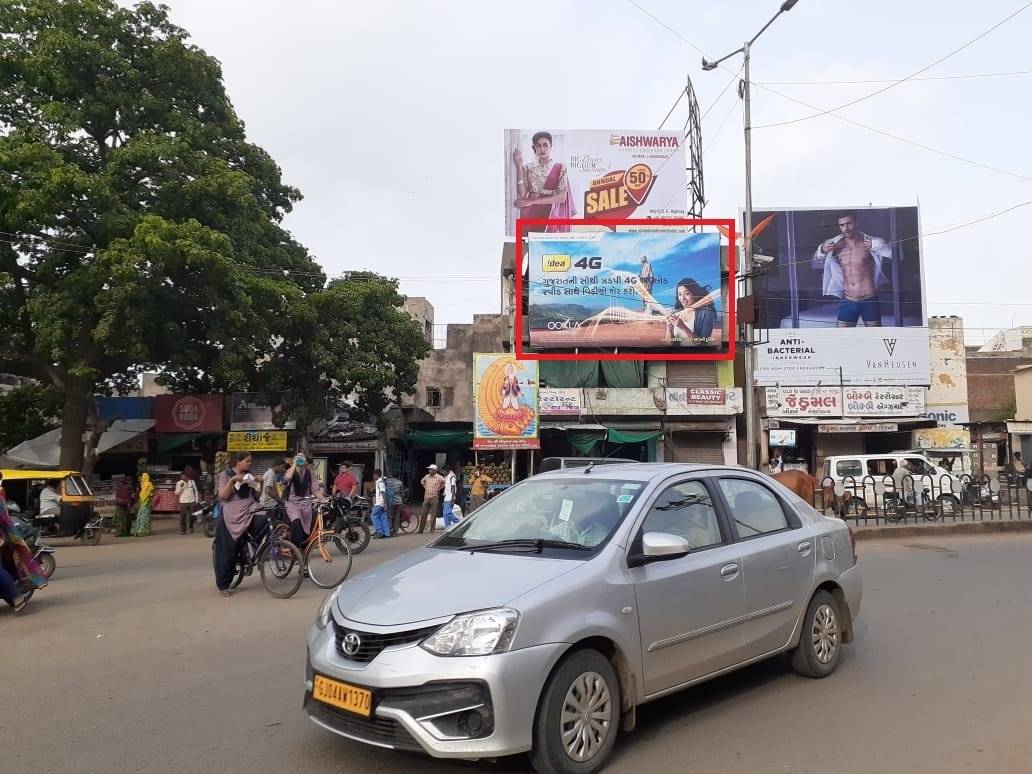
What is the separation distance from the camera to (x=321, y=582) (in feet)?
32.8

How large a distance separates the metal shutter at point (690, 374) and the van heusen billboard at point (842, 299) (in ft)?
11.7

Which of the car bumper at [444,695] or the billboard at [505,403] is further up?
the billboard at [505,403]

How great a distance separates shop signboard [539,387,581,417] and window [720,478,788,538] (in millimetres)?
21085

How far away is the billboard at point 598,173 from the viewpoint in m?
32.0

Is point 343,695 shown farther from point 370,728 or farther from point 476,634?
point 476,634

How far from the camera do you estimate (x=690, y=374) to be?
28.1m

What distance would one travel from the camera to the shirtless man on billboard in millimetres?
31516

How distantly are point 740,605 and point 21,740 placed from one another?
4248 mm

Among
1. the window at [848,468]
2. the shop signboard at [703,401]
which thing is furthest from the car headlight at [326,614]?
the shop signboard at [703,401]

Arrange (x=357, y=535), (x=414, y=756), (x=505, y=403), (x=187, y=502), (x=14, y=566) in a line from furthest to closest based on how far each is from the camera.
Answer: (x=505, y=403) → (x=187, y=502) → (x=357, y=535) → (x=14, y=566) → (x=414, y=756)

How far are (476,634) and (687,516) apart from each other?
173 cm

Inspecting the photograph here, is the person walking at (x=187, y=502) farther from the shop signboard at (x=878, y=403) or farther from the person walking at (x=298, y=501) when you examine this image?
the shop signboard at (x=878, y=403)

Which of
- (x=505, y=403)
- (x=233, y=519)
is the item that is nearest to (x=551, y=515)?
(x=233, y=519)

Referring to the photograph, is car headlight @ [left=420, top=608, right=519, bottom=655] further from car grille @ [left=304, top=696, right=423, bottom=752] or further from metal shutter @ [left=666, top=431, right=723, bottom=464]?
metal shutter @ [left=666, top=431, right=723, bottom=464]
